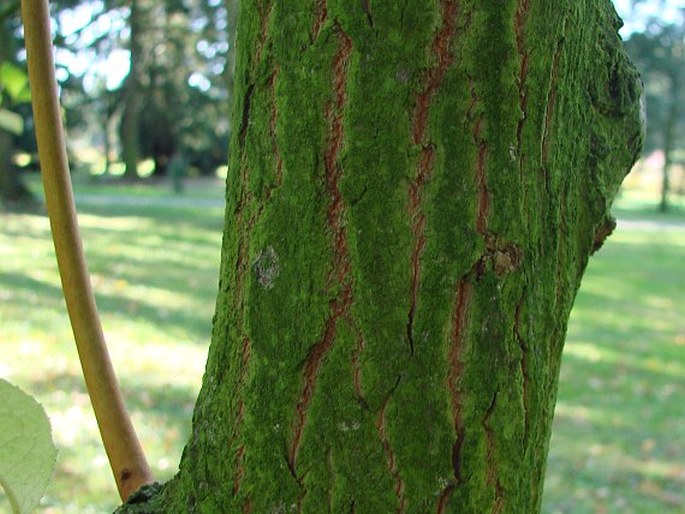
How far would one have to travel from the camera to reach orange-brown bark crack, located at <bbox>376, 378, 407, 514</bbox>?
29.1 inches

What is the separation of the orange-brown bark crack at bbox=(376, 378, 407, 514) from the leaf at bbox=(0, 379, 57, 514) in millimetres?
291

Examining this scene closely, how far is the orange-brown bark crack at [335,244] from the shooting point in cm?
75

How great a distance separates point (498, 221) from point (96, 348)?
39 centimetres

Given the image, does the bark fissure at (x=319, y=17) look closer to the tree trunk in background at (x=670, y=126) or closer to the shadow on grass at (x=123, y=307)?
the shadow on grass at (x=123, y=307)

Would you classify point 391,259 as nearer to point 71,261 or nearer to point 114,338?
point 71,261

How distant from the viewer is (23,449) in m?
0.54

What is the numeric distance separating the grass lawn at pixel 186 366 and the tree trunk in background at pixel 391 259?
3.47m

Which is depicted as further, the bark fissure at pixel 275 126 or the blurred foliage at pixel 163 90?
the blurred foliage at pixel 163 90

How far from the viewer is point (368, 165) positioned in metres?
0.74

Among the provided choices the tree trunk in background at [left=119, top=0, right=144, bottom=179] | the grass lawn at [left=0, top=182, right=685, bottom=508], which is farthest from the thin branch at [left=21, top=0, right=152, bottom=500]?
A: the tree trunk in background at [left=119, top=0, right=144, bottom=179]

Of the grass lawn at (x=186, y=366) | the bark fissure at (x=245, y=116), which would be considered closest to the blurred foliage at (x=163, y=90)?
the grass lawn at (x=186, y=366)

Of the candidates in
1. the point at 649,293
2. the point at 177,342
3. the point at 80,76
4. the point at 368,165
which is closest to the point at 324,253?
the point at 368,165

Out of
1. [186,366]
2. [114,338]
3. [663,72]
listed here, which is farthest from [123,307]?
[663,72]

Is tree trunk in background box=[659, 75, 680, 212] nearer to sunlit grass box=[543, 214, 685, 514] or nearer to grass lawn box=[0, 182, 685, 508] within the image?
grass lawn box=[0, 182, 685, 508]
